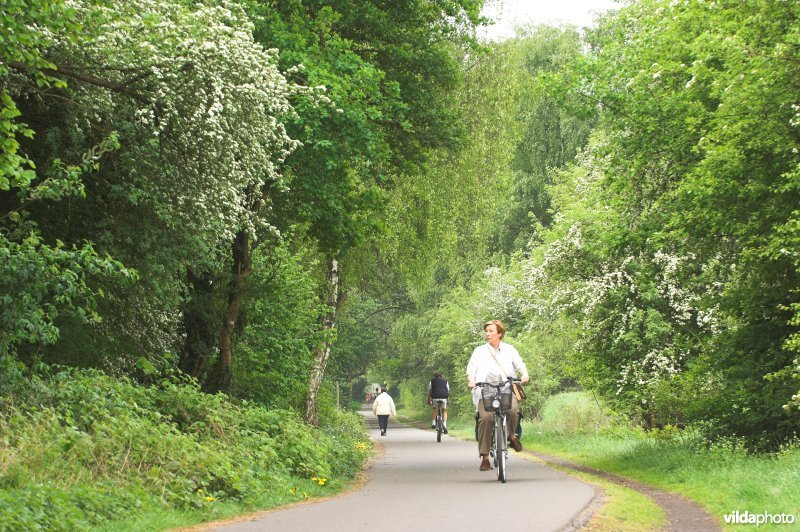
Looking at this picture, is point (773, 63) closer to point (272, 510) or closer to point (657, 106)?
point (657, 106)

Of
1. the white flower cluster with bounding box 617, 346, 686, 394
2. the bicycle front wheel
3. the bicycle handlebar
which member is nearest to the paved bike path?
the bicycle front wheel

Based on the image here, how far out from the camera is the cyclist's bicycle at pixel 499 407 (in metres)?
13.5

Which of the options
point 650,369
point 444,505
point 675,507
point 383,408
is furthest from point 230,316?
point 383,408

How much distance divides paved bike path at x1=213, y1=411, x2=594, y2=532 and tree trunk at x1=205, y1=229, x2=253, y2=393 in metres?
3.49

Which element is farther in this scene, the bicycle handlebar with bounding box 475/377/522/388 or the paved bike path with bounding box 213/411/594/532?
the bicycle handlebar with bounding box 475/377/522/388

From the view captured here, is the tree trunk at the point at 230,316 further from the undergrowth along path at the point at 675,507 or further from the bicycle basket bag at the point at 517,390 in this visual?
the bicycle basket bag at the point at 517,390

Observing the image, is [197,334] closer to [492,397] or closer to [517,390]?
[492,397]

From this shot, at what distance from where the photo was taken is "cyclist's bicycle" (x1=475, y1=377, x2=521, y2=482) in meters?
13.5

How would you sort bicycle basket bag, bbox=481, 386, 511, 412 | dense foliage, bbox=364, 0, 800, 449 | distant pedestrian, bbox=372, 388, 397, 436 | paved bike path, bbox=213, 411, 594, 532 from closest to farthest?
paved bike path, bbox=213, 411, 594, 532, bicycle basket bag, bbox=481, 386, 511, 412, dense foliage, bbox=364, 0, 800, 449, distant pedestrian, bbox=372, 388, 397, 436

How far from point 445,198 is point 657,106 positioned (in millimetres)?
8430

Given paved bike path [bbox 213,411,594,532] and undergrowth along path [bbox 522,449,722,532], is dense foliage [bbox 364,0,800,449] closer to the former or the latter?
undergrowth along path [bbox 522,449,722,532]

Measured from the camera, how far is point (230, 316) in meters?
18.6
